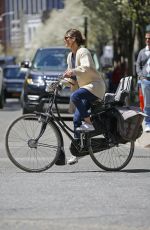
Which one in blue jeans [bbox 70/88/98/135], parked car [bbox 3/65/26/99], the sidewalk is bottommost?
parked car [bbox 3/65/26/99]

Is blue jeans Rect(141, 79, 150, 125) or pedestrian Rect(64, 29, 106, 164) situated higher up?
pedestrian Rect(64, 29, 106, 164)

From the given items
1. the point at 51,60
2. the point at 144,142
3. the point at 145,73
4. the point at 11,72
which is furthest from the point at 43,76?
the point at 11,72

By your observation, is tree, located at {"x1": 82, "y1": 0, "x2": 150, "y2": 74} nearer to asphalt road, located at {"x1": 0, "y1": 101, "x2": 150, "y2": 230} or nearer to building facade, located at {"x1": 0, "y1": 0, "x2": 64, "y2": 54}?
asphalt road, located at {"x1": 0, "y1": 101, "x2": 150, "y2": 230}

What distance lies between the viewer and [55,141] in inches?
412

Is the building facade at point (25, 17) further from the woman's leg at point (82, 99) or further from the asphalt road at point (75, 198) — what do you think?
the asphalt road at point (75, 198)

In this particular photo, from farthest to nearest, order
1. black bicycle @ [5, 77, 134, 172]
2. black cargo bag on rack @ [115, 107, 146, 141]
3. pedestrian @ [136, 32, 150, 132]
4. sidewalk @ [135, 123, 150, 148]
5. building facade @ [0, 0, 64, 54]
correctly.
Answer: building facade @ [0, 0, 64, 54] → pedestrian @ [136, 32, 150, 132] → sidewalk @ [135, 123, 150, 148] → black cargo bag on rack @ [115, 107, 146, 141] → black bicycle @ [5, 77, 134, 172]

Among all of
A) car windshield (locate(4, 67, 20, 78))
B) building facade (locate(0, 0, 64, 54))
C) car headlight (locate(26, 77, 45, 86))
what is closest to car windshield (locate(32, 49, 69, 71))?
car headlight (locate(26, 77, 45, 86))

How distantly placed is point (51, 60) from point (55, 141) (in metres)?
12.2

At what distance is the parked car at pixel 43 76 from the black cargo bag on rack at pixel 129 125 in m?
10.5

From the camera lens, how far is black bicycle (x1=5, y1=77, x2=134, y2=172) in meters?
10.4

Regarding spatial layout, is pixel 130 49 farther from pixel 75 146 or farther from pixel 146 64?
pixel 75 146

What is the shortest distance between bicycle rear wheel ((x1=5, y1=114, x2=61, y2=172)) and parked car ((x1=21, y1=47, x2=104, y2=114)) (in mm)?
10574

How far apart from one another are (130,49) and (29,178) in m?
29.7

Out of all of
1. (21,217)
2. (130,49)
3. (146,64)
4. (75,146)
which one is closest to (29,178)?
(75,146)
